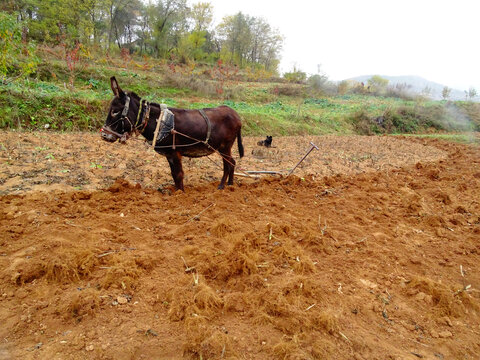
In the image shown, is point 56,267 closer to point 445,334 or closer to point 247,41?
point 445,334

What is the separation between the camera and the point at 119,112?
4.26 meters

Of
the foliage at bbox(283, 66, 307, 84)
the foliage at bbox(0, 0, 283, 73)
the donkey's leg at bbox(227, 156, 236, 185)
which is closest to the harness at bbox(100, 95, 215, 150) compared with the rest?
the donkey's leg at bbox(227, 156, 236, 185)

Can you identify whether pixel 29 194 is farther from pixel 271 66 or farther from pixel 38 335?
pixel 271 66

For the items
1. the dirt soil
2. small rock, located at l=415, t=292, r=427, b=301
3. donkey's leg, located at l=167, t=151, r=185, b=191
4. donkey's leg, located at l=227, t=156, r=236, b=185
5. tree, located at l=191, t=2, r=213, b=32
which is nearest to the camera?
the dirt soil

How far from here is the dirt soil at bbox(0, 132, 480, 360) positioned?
2217 mm

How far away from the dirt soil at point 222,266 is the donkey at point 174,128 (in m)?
0.82

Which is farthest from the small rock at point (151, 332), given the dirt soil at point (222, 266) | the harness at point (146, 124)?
the harness at point (146, 124)

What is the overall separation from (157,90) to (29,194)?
42.8 ft

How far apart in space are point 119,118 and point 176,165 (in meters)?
1.23

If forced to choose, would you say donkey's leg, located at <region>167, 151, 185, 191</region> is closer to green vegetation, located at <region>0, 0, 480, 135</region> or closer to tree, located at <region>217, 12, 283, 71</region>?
green vegetation, located at <region>0, 0, 480, 135</region>

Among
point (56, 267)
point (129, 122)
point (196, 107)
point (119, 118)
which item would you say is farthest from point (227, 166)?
point (196, 107)

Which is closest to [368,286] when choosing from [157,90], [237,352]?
[237,352]

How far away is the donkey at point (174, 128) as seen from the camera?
14.0 ft

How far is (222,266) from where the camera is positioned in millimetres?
3072
